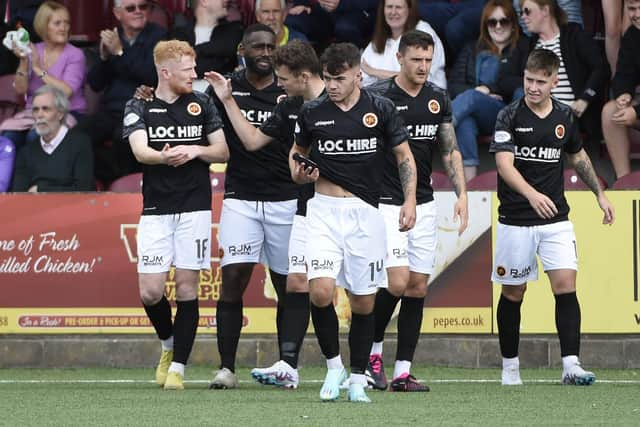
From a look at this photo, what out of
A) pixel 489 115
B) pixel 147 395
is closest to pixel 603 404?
pixel 147 395

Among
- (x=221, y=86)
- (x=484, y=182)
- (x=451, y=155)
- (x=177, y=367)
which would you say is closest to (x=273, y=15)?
(x=484, y=182)

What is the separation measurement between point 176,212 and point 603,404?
9.97 ft

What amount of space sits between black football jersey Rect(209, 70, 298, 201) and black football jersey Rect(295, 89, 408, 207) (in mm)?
→ 1330

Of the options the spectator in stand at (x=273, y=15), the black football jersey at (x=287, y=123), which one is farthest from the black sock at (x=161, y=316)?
the spectator in stand at (x=273, y=15)

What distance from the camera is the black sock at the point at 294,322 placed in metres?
10.4

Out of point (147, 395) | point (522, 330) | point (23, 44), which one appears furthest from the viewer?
point (23, 44)

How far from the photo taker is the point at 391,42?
14.1 metres

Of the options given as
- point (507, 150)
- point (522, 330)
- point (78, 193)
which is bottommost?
point (522, 330)

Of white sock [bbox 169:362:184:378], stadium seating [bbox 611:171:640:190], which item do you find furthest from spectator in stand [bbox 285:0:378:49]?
white sock [bbox 169:362:184:378]

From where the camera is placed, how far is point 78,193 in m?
13.0

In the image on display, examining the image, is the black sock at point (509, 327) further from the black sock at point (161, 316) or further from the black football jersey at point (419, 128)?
the black sock at point (161, 316)

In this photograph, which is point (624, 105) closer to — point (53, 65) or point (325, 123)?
point (325, 123)

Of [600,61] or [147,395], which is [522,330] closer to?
[600,61]

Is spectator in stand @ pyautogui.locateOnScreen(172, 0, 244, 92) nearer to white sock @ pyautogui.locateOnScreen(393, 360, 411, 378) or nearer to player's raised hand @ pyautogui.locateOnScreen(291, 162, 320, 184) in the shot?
white sock @ pyautogui.locateOnScreen(393, 360, 411, 378)
